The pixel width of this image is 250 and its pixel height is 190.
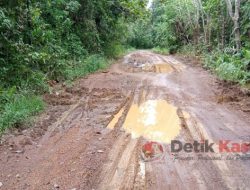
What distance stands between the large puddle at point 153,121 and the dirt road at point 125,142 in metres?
0.02

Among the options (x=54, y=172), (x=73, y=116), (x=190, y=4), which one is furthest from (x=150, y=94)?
(x=190, y=4)

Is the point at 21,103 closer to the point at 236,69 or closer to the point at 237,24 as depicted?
the point at 236,69

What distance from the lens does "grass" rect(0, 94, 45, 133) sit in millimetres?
6658

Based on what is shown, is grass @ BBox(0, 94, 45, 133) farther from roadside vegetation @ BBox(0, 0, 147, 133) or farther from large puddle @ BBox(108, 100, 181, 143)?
large puddle @ BBox(108, 100, 181, 143)

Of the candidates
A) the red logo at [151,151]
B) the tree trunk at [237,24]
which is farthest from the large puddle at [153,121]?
the tree trunk at [237,24]

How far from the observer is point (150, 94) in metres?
9.38

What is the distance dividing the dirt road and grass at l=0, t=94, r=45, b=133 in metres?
0.27

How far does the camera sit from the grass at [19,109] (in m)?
6.66

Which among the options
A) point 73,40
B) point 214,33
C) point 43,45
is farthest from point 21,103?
point 214,33

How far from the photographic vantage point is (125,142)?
5.68 metres

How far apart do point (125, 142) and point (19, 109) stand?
2.87 meters

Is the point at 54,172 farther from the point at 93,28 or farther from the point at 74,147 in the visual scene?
the point at 93,28

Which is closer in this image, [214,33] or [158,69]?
[158,69]

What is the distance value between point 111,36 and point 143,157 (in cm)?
1624
